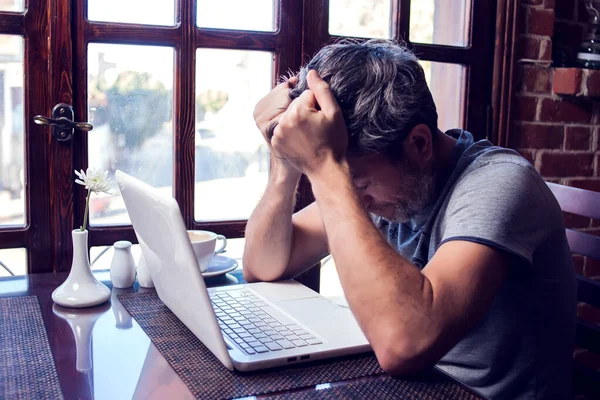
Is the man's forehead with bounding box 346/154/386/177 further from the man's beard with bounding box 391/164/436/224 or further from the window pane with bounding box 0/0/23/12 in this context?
the window pane with bounding box 0/0/23/12

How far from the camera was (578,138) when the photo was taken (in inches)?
86.9

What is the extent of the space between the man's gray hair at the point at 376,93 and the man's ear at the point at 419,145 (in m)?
0.01

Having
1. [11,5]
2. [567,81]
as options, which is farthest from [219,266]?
[567,81]

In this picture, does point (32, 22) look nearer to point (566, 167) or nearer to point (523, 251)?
point (523, 251)

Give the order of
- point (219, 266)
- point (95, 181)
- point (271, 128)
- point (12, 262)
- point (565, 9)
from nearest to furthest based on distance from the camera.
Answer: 1. point (271, 128)
2. point (95, 181)
3. point (219, 266)
4. point (12, 262)
5. point (565, 9)

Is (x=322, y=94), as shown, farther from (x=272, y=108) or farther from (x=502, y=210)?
(x=502, y=210)

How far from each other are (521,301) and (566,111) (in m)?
1.22

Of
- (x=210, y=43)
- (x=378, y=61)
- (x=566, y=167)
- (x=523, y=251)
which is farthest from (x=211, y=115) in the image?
(x=566, y=167)

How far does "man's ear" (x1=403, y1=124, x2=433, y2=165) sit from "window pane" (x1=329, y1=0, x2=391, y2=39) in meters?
0.80

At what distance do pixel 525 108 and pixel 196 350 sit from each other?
147 centimetres

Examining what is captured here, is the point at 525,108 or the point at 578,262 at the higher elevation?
the point at 525,108

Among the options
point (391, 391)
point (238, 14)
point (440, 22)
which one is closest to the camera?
point (391, 391)

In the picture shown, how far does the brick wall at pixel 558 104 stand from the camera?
2078 mm

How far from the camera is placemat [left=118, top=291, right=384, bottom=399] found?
0.92m
